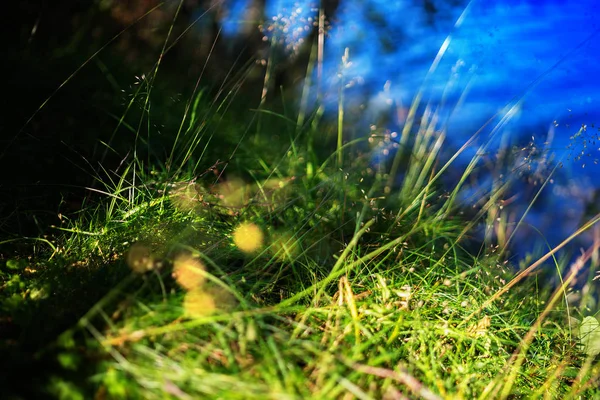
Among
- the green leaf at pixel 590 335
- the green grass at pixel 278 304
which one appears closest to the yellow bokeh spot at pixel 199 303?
the green grass at pixel 278 304

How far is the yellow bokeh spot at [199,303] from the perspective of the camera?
3.81 ft

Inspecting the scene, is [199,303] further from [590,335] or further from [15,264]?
[590,335]

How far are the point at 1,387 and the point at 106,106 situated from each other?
1.79 metres

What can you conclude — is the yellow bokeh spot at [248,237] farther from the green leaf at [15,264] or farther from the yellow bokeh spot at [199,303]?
the green leaf at [15,264]

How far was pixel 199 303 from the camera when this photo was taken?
1.20 metres

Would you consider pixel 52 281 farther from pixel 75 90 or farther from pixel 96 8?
pixel 96 8

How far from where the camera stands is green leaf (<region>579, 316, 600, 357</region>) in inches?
69.7

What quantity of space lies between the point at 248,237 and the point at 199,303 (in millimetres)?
664

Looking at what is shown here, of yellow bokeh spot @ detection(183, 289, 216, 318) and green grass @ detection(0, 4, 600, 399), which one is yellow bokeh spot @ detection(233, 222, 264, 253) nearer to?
green grass @ detection(0, 4, 600, 399)

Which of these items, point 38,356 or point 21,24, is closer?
point 38,356

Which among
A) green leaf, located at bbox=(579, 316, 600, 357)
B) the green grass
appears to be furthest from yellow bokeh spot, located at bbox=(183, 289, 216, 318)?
green leaf, located at bbox=(579, 316, 600, 357)

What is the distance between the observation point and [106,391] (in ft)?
3.22

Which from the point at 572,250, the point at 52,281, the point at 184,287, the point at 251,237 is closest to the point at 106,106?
the point at 251,237

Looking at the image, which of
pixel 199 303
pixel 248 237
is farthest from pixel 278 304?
pixel 248 237
